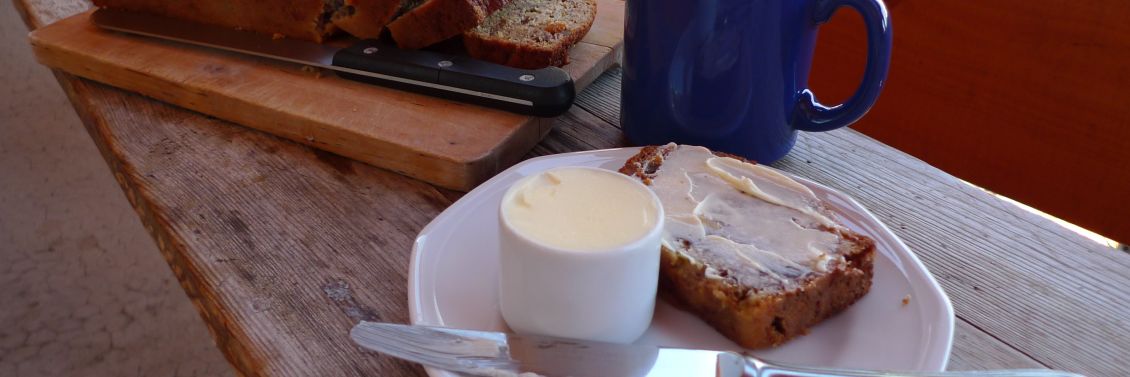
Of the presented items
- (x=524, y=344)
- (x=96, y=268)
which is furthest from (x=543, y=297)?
(x=96, y=268)

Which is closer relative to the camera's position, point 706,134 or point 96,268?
point 706,134

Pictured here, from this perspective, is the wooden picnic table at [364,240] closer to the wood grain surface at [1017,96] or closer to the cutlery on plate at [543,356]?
the cutlery on plate at [543,356]

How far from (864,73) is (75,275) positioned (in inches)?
102

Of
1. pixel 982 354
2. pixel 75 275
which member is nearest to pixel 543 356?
pixel 982 354

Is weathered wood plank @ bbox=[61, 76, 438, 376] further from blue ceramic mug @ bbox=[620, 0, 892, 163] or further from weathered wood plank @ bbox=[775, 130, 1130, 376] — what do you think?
weathered wood plank @ bbox=[775, 130, 1130, 376]

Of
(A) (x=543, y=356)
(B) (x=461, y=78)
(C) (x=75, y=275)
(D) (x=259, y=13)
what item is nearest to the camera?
(A) (x=543, y=356)

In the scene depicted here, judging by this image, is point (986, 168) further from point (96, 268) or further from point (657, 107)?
point (96, 268)

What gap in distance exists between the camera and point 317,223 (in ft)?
3.78

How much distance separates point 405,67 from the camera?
4.62ft

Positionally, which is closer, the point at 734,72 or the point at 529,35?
the point at 734,72

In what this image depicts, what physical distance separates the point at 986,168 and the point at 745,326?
5.50 feet

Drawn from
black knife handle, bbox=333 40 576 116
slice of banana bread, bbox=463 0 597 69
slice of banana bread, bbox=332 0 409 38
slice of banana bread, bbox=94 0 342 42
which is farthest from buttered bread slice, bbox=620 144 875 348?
slice of banana bread, bbox=94 0 342 42

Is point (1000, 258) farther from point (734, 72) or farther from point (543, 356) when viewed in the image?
point (543, 356)

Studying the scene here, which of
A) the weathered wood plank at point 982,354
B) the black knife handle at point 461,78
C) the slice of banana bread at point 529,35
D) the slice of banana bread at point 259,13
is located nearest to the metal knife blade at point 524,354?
the weathered wood plank at point 982,354
